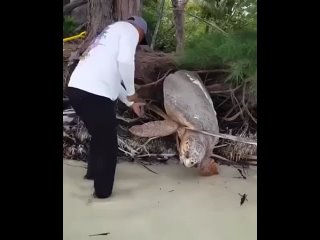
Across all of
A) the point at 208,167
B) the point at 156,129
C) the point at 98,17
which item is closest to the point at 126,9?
the point at 98,17

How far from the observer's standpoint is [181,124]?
1738mm

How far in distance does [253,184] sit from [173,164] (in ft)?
0.87

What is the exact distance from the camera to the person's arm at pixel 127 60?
1.70 meters

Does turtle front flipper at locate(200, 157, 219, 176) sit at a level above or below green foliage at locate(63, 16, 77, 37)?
below

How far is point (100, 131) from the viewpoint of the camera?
1.71m

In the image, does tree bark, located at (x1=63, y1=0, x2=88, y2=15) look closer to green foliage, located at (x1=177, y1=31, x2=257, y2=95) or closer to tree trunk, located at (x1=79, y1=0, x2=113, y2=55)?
tree trunk, located at (x1=79, y1=0, x2=113, y2=55)

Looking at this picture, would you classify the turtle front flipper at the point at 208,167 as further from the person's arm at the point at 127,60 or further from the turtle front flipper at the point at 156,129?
the person's arm at the point at 127,60

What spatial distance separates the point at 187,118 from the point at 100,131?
0.92 feet

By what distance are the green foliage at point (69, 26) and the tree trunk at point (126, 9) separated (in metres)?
0.14

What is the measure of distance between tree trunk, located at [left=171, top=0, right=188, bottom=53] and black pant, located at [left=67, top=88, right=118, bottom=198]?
0.95ft

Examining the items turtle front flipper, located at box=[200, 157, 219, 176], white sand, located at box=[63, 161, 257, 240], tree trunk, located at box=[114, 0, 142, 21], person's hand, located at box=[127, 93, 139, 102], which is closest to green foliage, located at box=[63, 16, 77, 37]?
tree trunk, located at box=[114, 0, 142, 21]

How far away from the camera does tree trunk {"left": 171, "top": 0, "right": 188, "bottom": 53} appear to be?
1.74m
